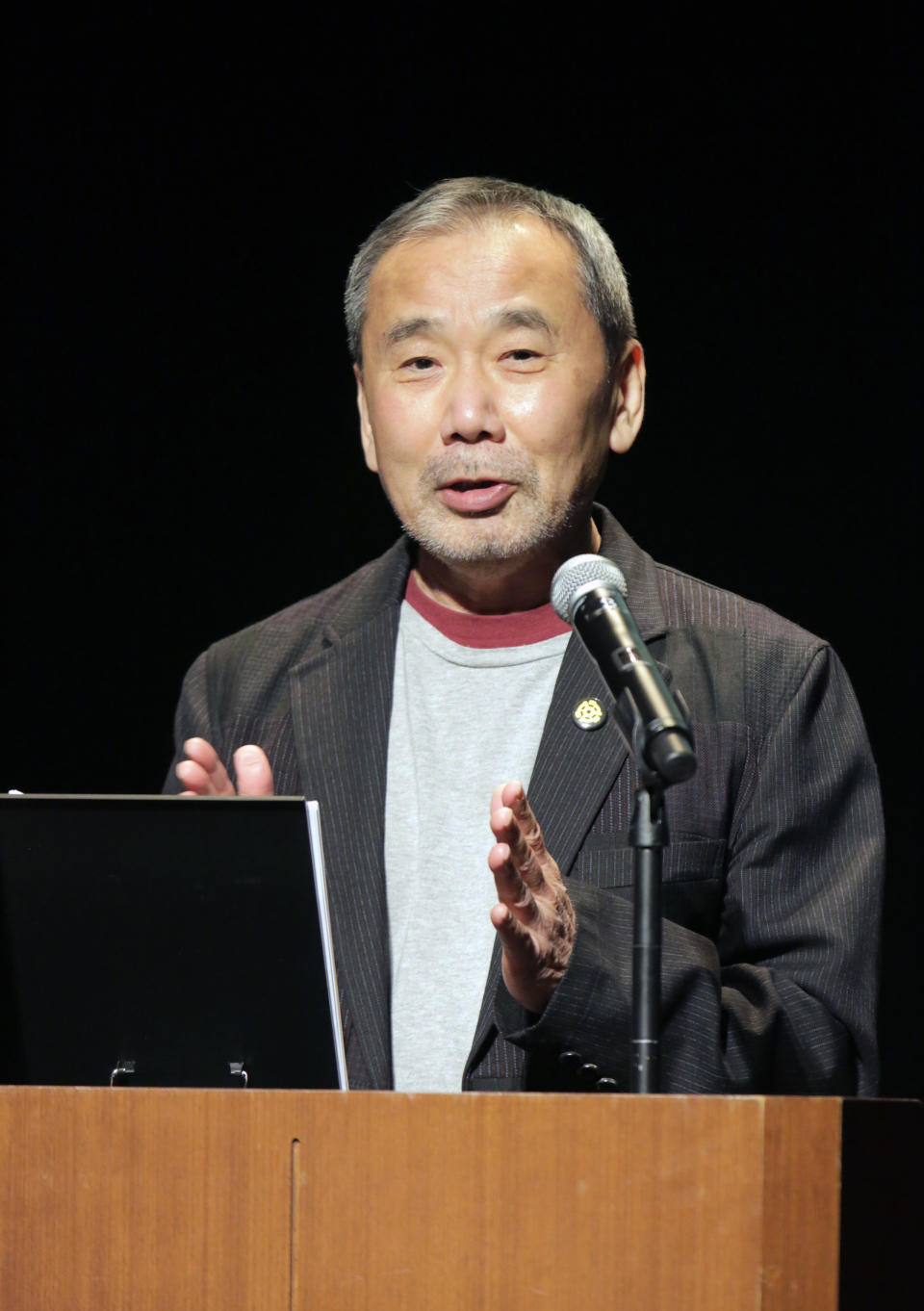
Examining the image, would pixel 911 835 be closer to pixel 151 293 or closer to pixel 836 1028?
pixel 836 1028

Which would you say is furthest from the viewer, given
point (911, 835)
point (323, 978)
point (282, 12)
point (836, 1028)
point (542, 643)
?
point (282, 12)

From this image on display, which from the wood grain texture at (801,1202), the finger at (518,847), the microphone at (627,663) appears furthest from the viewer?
the finger at (518,847)

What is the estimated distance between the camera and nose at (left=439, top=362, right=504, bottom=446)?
86.8 inches

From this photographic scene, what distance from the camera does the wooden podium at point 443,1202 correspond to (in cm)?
112

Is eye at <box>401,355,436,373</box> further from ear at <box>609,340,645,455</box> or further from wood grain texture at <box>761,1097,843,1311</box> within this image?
wood grain texture at <box>761,1097,843,1311</box>

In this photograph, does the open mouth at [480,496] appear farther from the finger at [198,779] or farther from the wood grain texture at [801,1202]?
the wood grain texture at [801,1202]

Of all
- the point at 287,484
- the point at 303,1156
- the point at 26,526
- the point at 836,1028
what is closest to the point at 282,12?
the point at 287,484

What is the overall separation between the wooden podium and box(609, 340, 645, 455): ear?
1372mm

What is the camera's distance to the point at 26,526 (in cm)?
325

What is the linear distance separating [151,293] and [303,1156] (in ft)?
7.81

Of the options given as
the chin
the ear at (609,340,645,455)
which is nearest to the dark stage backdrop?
the ear at (609,340,645,455)

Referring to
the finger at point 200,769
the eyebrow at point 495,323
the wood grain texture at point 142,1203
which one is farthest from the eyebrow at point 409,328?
the wood grain texture at point 142,1203

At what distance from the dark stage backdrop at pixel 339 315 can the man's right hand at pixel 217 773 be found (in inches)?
59.1

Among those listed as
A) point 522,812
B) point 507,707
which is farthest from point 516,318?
point 522,812
